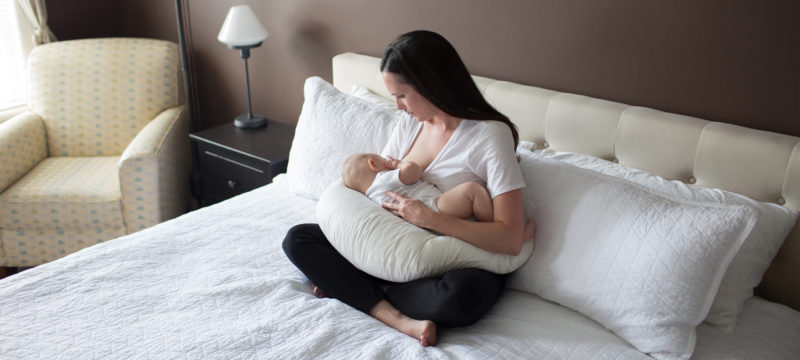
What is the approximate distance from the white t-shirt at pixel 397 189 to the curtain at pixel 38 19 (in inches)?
91.3

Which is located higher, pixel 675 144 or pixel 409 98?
pixel 409 98

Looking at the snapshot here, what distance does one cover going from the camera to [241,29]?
2.54m

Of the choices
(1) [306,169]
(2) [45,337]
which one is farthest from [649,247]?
(2) [45,337]

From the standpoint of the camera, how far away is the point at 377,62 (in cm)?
235

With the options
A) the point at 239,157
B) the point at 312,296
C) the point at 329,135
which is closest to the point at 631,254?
the point at 312,296

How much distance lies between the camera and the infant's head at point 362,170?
5.46 ft

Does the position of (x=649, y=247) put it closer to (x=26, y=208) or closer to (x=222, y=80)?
(x=26, y=208)

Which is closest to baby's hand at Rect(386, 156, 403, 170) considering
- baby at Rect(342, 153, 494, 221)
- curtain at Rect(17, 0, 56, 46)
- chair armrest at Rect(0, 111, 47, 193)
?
baby at Rect(342, 153, 494, 221)

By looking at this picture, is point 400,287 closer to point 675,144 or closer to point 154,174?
point 675,144

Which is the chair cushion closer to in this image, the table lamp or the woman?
the table lamp

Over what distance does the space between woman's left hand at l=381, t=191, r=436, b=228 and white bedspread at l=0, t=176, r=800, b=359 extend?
0.27 meters

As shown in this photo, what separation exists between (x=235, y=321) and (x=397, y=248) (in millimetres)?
407

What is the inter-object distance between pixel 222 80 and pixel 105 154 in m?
0.69

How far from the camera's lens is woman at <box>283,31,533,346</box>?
1.38m
